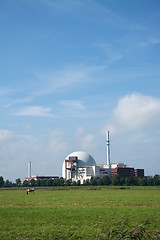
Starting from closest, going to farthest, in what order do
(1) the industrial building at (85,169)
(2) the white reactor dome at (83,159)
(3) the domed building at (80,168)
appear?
(3) the domed building at (80,168) < (1) the industrial building at (85,169) < (2) the white reactor dome at (83,159)

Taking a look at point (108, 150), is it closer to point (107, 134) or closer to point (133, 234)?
point (107, 134)

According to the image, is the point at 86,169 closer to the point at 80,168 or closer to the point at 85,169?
the point at 85,169

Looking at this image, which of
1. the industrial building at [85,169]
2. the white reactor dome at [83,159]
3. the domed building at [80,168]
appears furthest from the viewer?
the white reactor dome at [83,159]

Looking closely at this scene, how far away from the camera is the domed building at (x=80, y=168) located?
181 metres

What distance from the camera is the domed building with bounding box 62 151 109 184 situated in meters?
181

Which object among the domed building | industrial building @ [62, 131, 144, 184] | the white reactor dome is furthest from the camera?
the white reactor dome

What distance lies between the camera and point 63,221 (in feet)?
77.2

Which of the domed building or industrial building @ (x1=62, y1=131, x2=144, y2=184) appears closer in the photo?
the domed building

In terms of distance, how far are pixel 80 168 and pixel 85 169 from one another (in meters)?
3.86

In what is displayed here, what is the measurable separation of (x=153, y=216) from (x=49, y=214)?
31.7 ft

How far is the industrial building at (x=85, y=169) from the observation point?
18125cm

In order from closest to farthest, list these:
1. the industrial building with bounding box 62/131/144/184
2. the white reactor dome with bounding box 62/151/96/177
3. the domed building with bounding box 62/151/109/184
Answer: the domed building with bounding box 62/151/109/184 → the industrial building with bounding box 62/131/144/184 → the white reactor dome with bounding box 62/151/96/177

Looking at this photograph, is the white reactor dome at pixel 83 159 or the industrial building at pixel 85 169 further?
the white reactor dome at pixel 83 159

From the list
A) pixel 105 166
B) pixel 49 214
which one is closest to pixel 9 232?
pixel 49 214
